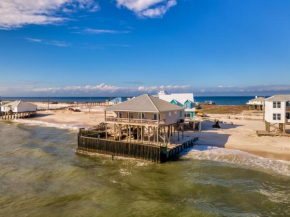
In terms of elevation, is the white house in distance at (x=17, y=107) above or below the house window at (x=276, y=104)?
below

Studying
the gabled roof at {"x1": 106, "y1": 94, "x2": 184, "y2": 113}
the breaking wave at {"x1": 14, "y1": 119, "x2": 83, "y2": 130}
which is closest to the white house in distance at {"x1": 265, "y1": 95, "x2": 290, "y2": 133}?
the gabled roof at {"x1": 106, "y1": 94, "x2": 184, "y2": 113}

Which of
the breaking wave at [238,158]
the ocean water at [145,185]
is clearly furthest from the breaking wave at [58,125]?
the breaking wave at [238,158]

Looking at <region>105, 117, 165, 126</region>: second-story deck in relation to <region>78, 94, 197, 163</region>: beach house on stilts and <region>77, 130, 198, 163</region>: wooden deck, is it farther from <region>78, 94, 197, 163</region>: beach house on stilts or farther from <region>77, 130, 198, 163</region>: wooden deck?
<region>77, 130, 198, 163</region>: wooden deck

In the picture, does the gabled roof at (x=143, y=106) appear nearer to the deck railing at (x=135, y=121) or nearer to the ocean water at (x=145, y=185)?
the deck railing at (x=135, y=121)

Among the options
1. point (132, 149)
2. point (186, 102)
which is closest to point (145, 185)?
point (132, 149)

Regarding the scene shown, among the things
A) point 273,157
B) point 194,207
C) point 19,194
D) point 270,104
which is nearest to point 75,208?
point 19,194

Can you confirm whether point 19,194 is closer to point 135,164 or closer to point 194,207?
point 135,164

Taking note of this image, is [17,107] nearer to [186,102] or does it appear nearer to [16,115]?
[16,115]
